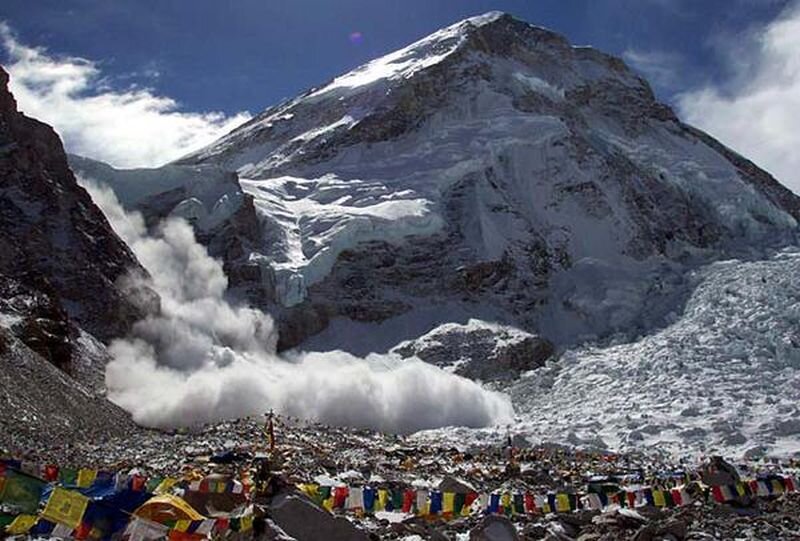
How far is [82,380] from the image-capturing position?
4641cm

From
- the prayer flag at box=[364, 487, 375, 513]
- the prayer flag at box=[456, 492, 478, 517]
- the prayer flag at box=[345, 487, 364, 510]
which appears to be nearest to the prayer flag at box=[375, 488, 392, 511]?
the prayer flag at box=[364, 487, 375, 513]

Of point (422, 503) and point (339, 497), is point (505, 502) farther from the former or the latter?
point (339, 497)

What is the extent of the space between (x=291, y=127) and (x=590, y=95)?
4011cm

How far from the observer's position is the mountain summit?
70.9 m

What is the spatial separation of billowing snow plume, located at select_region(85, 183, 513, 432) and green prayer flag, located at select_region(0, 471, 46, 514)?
33.5 m

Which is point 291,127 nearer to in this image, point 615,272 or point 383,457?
point 615,272

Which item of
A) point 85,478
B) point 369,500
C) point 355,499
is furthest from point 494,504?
point 85,478

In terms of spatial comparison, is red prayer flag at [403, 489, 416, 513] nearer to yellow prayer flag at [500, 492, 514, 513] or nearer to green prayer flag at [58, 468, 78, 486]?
yellow prayer flag at [500, 492, 514, 513]

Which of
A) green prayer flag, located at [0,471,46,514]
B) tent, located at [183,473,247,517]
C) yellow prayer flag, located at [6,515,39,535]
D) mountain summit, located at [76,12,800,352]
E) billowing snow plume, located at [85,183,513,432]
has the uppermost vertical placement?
mountain summit, located at [76,12,800,352]

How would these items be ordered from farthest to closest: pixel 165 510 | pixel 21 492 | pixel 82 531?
pixel 165 510
pixel 82 531
pixel 21 492

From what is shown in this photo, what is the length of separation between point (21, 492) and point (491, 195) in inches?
2904

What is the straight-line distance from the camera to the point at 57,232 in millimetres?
58281

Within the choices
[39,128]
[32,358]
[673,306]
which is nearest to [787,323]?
[673,306]

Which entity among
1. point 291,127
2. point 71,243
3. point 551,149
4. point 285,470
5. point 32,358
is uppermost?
point 291,127
